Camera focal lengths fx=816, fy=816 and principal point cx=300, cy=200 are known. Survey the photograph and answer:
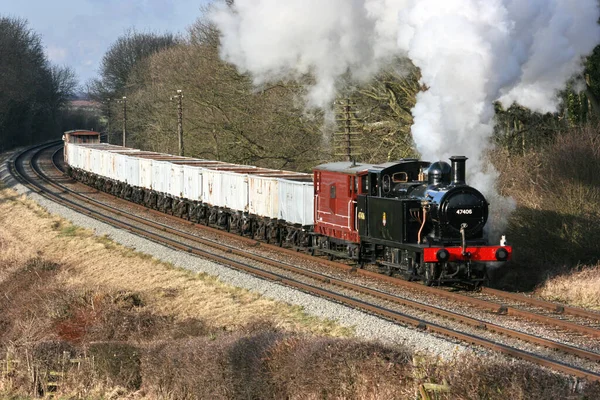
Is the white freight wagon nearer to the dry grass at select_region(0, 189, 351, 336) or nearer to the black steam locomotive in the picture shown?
the black steam locomotive

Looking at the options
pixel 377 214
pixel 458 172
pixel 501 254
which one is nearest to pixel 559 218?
pixel 501 254

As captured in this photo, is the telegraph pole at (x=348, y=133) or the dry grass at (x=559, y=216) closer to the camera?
the dry grass at (x=559, y=216)

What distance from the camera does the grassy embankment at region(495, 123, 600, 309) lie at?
750 inches

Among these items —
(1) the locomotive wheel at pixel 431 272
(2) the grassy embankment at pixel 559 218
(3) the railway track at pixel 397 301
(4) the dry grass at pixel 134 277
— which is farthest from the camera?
(2) the grassy embankment at pixel 559 218

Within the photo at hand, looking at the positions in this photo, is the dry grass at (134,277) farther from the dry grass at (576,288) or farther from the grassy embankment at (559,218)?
the grassy embankment at (559,218)

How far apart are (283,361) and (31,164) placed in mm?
52684

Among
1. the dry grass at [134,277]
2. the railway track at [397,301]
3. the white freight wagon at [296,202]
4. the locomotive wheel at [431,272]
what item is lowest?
the dry grass at [134,277]

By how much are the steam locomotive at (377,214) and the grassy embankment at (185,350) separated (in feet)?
10.9

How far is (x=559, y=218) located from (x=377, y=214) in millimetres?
4788

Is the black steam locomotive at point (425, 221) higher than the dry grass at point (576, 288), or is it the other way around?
the black steam locomotive at point (425, 221)

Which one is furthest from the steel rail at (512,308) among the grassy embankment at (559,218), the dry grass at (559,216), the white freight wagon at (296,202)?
the white freight wagon at (296,202)

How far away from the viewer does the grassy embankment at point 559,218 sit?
62.5 feet

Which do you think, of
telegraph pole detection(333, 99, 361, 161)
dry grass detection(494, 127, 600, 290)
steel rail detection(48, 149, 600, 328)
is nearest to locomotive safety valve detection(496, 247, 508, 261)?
steel rail detection(48, 149, 600, 328)

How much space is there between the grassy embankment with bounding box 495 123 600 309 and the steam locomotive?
2182mm
